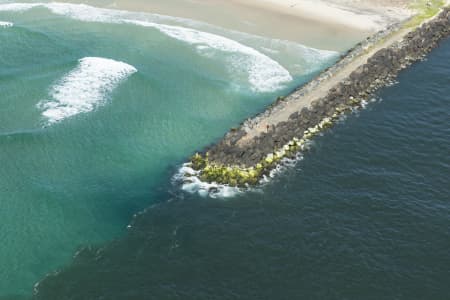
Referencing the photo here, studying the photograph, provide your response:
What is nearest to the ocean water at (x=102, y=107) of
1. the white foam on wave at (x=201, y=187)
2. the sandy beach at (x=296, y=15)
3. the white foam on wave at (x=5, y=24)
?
the white foam on wave at (x=5, y=24)

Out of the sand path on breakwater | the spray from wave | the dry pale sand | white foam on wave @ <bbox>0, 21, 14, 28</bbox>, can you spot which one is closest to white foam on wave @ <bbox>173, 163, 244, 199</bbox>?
the sand path on breakwater

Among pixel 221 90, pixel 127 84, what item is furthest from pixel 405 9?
pixel 127 84

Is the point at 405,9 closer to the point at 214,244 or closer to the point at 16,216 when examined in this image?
the point at 214,244

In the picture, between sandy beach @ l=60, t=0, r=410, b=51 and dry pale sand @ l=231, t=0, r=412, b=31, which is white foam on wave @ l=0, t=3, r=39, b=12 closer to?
sandy beach @ l=60, t=0, r=410, b=51

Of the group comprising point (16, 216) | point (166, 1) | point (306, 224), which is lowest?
point (16, 216)

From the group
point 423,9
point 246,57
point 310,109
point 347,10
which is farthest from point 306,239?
point 423,9
